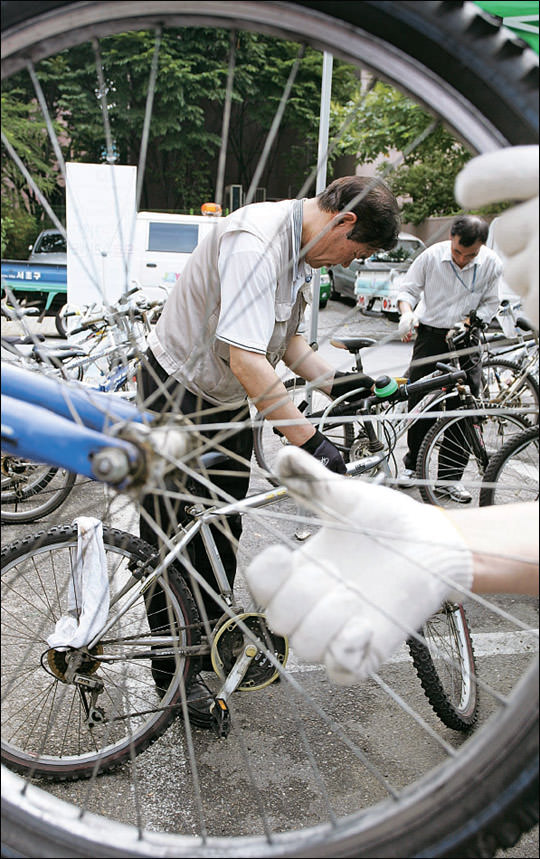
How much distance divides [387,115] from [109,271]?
22.2 feet

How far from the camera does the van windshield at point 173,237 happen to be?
9.59 meters

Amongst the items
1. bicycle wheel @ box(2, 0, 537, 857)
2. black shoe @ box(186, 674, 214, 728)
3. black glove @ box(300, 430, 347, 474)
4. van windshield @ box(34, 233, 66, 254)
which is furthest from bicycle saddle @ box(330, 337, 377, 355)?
van windshield @ box(34, 233, 66, 254)

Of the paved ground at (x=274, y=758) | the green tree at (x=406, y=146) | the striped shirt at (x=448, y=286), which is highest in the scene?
the green tree at (x=406, y=146)

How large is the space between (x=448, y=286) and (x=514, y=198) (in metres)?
3.66

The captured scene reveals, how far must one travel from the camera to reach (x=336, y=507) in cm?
126

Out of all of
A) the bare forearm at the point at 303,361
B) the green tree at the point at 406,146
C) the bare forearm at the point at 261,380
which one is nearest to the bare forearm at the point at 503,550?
the bare forearm at the point at 261,380

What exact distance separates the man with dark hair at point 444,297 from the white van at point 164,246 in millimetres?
5309

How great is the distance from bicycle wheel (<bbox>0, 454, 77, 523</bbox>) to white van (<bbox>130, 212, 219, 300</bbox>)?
17.9 feet

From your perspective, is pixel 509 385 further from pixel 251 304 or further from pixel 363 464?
pixel 251 304

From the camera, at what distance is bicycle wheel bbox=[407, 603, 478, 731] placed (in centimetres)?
235

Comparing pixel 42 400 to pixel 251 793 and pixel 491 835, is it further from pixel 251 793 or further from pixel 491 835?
pixel 251 793

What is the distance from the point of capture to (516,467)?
3.94m

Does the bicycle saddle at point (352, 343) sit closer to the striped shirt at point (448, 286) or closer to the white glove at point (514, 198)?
the striped shirt at point (448, 286)

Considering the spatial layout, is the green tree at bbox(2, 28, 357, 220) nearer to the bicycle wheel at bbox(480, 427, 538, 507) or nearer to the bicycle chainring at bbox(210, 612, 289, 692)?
the bicycle wheel at bbox(480, 427, 538, 507)
